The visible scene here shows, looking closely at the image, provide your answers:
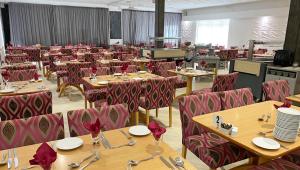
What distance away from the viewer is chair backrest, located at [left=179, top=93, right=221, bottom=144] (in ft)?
7.05

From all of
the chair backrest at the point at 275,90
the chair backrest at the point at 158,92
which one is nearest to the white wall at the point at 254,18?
the chair backrest at the point at 275,90

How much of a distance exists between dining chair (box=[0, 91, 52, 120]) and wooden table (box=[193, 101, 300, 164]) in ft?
5.13

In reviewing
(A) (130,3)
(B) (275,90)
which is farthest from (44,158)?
(A) (130,3)

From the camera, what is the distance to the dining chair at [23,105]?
2.29 m

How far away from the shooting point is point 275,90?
293cm

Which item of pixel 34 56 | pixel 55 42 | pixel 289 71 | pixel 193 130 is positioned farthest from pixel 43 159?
pixel 55 42

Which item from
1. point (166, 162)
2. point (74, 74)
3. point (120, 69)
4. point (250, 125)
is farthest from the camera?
point (74, 74)

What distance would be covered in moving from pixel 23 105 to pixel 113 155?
4.78 ft

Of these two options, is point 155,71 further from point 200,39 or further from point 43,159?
point 200,39

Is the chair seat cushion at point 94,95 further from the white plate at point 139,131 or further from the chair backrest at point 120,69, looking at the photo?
the white plate at point 139,131

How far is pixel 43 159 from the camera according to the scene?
110 centimetres

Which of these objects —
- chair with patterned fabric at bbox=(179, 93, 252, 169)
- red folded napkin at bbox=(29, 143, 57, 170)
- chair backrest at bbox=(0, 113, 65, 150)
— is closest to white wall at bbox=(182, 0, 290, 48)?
chair with patterned fabric at bbox=(179, 93, 252, 169)

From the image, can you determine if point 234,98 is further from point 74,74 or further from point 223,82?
point 74,74

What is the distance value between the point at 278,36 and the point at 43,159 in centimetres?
1003
